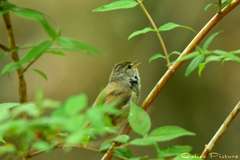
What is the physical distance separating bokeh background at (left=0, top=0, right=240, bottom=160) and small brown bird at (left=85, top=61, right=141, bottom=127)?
253 cm

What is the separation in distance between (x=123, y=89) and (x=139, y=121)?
2.19 m

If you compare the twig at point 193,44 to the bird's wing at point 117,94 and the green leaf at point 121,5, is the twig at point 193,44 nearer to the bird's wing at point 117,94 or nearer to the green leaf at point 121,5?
the green leaf at point 121,5

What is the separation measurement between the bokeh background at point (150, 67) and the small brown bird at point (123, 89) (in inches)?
99.6

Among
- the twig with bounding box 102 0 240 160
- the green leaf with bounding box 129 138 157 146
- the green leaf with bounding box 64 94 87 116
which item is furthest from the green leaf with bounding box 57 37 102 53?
the twig with bounding box 102 0 240 160

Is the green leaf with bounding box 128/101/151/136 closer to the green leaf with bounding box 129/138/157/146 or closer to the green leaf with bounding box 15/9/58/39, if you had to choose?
the green leaf with bounding box 129/138/157/146

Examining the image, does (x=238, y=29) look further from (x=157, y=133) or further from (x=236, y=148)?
(x=157, y=133)

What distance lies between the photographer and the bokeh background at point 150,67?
5.89 metres

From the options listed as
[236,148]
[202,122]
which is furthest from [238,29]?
[236,148]

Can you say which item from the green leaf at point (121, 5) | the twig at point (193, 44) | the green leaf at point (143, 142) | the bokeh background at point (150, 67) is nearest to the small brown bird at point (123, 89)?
the twig at point (193, 44)

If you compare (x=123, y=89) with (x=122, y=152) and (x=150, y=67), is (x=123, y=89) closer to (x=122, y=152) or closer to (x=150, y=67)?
(x=122, y=152)

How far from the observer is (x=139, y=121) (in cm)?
104

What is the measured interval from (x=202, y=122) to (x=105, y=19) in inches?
126

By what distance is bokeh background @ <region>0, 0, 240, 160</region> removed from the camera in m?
5.89

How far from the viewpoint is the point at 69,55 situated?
680cm
